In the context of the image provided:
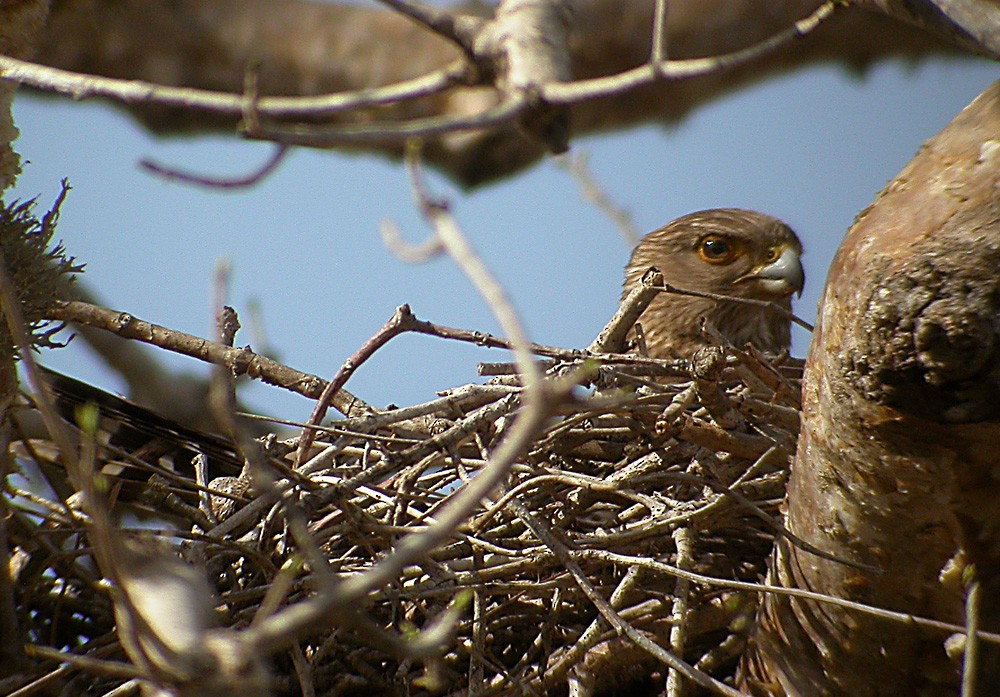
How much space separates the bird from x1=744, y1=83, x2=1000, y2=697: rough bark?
7.06 ft

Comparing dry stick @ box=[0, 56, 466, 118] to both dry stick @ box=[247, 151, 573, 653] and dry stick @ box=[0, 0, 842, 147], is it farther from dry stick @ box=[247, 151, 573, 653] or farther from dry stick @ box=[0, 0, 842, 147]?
dry stick @ box=[247, 151, 573, 653]

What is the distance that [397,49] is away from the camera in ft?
19.2

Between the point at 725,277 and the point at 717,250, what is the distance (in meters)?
0.12

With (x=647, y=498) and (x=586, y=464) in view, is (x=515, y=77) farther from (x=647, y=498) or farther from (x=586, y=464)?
(x=586, y=464)

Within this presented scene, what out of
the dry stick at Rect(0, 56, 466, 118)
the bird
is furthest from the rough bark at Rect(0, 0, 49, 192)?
the bird

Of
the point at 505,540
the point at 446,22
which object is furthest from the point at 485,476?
the point at 505,540

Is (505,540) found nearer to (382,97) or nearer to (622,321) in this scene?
(622,321)

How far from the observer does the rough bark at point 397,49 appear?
5.52 metres

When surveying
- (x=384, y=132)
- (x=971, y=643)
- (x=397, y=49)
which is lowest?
(x=971, y=643)

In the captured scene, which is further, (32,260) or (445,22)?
(32,260)

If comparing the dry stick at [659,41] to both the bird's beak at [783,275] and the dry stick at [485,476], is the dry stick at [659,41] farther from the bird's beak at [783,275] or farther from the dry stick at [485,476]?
the bird's beak at [783,275]

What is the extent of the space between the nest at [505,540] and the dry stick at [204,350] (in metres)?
0.49

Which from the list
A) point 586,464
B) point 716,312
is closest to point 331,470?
point 586,464

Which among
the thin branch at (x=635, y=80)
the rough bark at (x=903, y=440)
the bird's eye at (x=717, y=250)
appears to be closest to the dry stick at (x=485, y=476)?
the thin branch at (x=635, y=80)
